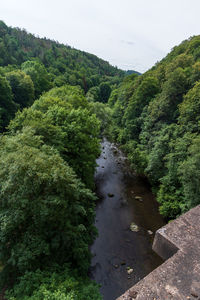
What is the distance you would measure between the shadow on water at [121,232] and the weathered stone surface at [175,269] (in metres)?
10.5

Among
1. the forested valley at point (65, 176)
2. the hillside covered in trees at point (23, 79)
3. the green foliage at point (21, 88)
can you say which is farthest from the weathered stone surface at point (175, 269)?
the green foliage at point (21, 88)

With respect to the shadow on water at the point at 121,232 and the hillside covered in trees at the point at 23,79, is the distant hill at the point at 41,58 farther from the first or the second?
the shadow on water at the point at 121,232

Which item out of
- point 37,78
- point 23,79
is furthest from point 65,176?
point 37,78

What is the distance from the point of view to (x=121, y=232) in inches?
639

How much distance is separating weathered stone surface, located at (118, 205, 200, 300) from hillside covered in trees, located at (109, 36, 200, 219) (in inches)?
427

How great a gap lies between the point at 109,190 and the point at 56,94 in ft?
51.8

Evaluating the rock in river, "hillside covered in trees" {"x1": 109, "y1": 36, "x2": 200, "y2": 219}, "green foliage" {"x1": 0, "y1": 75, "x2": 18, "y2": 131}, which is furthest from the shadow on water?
"green foliage" {"x1": 0, "y1": 75, "x2": 18, "y2": 131}

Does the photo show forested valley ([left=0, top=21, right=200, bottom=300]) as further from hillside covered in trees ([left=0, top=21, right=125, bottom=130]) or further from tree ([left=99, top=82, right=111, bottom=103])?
tree ([left=99, top=82, right=111, bottom=103])

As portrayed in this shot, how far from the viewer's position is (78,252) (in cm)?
973

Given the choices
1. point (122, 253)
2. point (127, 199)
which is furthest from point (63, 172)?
point (127, 199)

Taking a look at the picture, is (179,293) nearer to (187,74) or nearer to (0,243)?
(0,243)

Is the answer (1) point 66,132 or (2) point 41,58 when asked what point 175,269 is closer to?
(1) point 66,132

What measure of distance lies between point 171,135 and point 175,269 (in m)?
16.9

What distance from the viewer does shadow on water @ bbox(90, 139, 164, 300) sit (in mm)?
12766
